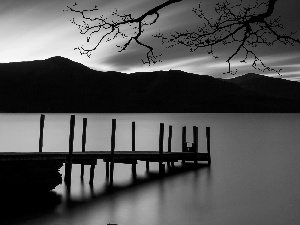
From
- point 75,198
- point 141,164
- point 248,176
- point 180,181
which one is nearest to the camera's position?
point 75,198

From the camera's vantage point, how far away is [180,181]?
2769 cm

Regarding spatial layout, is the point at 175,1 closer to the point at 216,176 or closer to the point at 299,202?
the point at 299,202

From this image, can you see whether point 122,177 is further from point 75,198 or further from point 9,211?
point 9,211

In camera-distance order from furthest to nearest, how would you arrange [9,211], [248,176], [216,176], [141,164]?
1. [141,164]
2. [248,176]
3. [216,176]
4. [9,211]

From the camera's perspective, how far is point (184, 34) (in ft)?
22.8

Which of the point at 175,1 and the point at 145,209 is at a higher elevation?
the point at 175,1

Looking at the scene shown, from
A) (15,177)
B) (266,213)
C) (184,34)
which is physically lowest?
(266,213)

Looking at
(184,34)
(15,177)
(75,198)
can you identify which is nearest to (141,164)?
(75,198)

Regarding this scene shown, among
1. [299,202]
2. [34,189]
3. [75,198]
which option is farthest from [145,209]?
[299,202]

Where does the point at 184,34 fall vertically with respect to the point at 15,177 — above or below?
above

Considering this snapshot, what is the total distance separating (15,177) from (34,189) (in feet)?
3.50

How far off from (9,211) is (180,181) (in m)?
11.7

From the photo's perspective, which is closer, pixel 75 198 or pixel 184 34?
pixel 184 34

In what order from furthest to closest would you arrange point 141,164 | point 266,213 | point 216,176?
point 141,164
point 216,176
point 266,213
